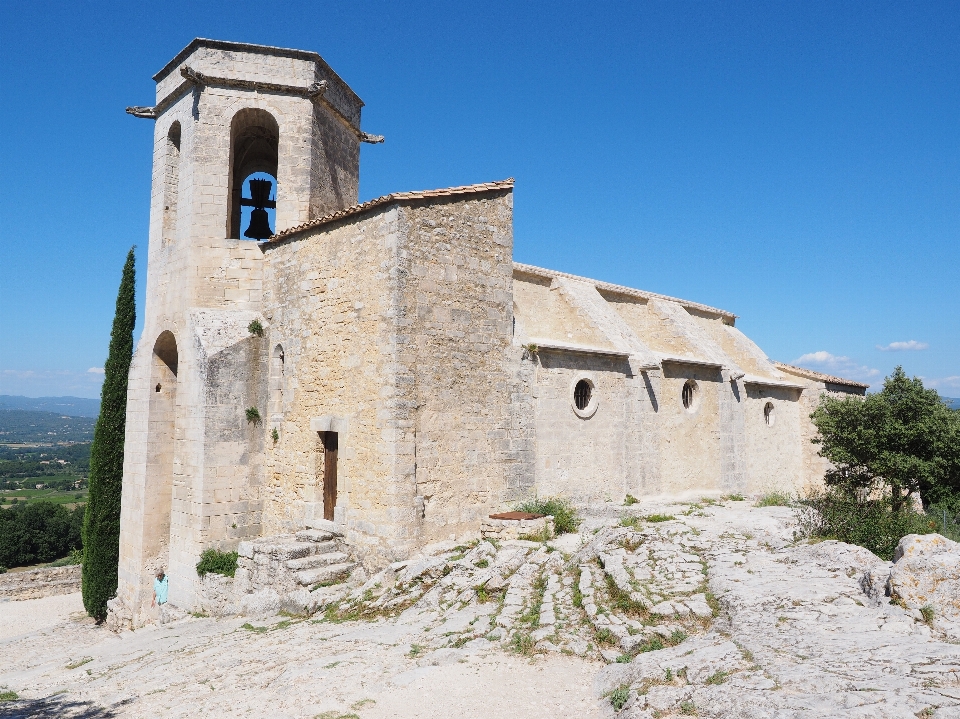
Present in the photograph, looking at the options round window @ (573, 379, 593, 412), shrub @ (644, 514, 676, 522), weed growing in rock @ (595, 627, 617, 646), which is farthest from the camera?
round window @ (573, 379, 593, 412)

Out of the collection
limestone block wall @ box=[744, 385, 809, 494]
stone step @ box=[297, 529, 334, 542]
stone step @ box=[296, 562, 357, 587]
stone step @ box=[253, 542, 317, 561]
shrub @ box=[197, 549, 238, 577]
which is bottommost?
shrub @ box=[197, 549, 238, 577]

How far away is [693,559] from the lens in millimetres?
8125

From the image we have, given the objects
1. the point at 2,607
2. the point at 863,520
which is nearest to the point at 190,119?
the point at 863,520

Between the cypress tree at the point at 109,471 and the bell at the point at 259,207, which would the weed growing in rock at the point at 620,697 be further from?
the cypress tree at the point at 109,471

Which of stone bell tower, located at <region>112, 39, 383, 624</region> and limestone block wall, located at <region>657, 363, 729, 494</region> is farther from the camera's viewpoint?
limestone block wall, located at <region>657, 363, 729, 494</region>

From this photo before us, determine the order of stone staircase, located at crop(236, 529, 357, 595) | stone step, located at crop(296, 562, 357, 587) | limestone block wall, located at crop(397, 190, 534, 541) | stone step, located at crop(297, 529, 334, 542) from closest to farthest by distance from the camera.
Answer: stone step, located at crop(296, 562, 357, 587) → stone staircase, located at crop(236, 529, 357, 595) → limestone block wall, located at crop(397, 190, 534, 541) → stone step, located at crop(297, 529, 334, 542)

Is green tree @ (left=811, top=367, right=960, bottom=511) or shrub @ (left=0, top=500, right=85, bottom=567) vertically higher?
green tree @ (left=811, top=367, right=960, bottom=511)

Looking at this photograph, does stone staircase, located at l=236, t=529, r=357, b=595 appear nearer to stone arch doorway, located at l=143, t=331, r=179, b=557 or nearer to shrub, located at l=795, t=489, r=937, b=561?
stone arch doorway, located at l=143, t=331, r=179, b=557

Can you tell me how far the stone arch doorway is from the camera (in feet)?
42.3

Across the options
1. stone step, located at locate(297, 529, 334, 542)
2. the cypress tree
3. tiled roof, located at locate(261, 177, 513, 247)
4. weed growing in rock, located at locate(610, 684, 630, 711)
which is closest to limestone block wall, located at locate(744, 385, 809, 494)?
tiled roof, located at locate(261, 177, 513, 247)

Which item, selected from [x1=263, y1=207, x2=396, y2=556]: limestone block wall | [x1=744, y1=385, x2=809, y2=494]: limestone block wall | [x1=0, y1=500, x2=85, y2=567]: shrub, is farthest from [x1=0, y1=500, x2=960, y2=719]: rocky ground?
[x1=0, y1=500, x2=85, y2=567]: shrub

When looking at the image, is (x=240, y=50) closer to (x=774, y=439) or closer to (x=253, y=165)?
(x=253, y=165)

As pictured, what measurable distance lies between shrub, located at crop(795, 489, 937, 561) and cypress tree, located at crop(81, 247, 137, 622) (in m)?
14.5

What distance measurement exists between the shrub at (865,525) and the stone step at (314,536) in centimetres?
733
